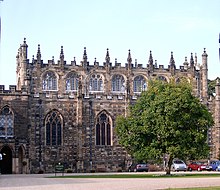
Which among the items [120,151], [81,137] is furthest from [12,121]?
[120,151]

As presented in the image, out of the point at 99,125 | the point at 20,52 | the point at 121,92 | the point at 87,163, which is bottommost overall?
the point at 87,163

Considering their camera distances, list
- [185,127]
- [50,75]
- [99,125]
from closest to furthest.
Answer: [185,127] → [99,125] → [50,75]

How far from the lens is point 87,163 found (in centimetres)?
7262

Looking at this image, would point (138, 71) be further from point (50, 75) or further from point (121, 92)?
point (50, 75)

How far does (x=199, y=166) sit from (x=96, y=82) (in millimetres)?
21346

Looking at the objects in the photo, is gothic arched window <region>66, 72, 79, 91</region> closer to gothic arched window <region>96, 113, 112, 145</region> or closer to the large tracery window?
gothic arched window <region>96, 113, 112, 145</region>

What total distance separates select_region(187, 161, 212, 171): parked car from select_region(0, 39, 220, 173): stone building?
5.84 meters

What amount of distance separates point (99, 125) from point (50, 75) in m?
13.4

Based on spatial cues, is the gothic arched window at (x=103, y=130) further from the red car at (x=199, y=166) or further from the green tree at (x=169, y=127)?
the green tree at (x=169, y=127)

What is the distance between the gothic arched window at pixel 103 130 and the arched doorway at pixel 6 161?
37.4 ft

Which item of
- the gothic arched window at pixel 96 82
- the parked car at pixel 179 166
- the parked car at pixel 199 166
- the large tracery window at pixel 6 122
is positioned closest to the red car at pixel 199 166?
the parked car at pixel 199 166

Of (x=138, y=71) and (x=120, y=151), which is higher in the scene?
(x=138, y=71)

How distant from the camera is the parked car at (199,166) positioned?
70262mm

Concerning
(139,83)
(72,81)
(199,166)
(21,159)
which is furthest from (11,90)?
(199,166)
